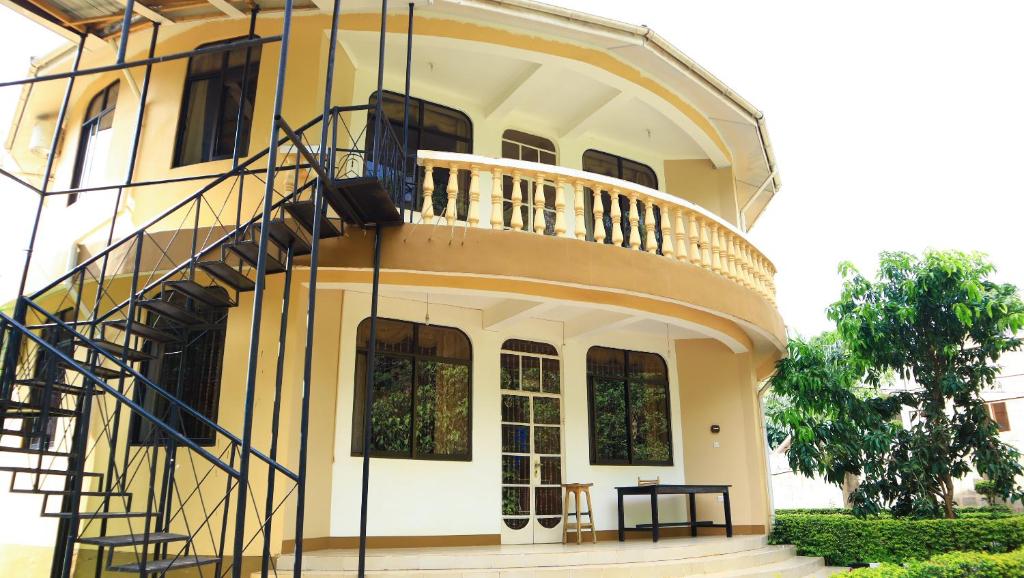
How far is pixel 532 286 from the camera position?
25.5ft

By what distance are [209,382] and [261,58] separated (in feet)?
12.3

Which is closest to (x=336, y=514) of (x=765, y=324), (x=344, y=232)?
(x=344, y=232)

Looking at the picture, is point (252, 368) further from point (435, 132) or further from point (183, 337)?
point (435, 132)

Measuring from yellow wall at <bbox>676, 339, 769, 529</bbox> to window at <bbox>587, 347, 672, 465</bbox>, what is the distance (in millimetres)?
382

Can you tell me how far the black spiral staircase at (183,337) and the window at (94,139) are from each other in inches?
71.8

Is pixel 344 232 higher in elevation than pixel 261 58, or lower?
lower

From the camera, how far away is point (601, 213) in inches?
301

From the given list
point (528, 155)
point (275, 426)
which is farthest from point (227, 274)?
point (528, 155)

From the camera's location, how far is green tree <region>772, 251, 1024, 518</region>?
10977 millimetres

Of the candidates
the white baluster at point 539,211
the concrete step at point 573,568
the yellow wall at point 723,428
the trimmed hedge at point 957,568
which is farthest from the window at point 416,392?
the trimmed hedge at point 957,568

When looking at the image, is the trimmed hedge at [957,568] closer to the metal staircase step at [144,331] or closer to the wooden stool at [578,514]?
the wooden stool at [578,514]

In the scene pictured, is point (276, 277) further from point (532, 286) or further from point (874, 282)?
point (874, 282)

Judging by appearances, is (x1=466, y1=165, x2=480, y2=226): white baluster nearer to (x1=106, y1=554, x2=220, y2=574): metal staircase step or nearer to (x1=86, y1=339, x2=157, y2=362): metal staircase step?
(x1=86, y1=339, x2=157, y2=362): metal staircase step

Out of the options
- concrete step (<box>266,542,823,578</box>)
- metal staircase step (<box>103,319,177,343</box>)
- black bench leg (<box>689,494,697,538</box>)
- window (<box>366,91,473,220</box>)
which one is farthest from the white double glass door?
metal staircase step (<box>103,319,177,343</box>)
